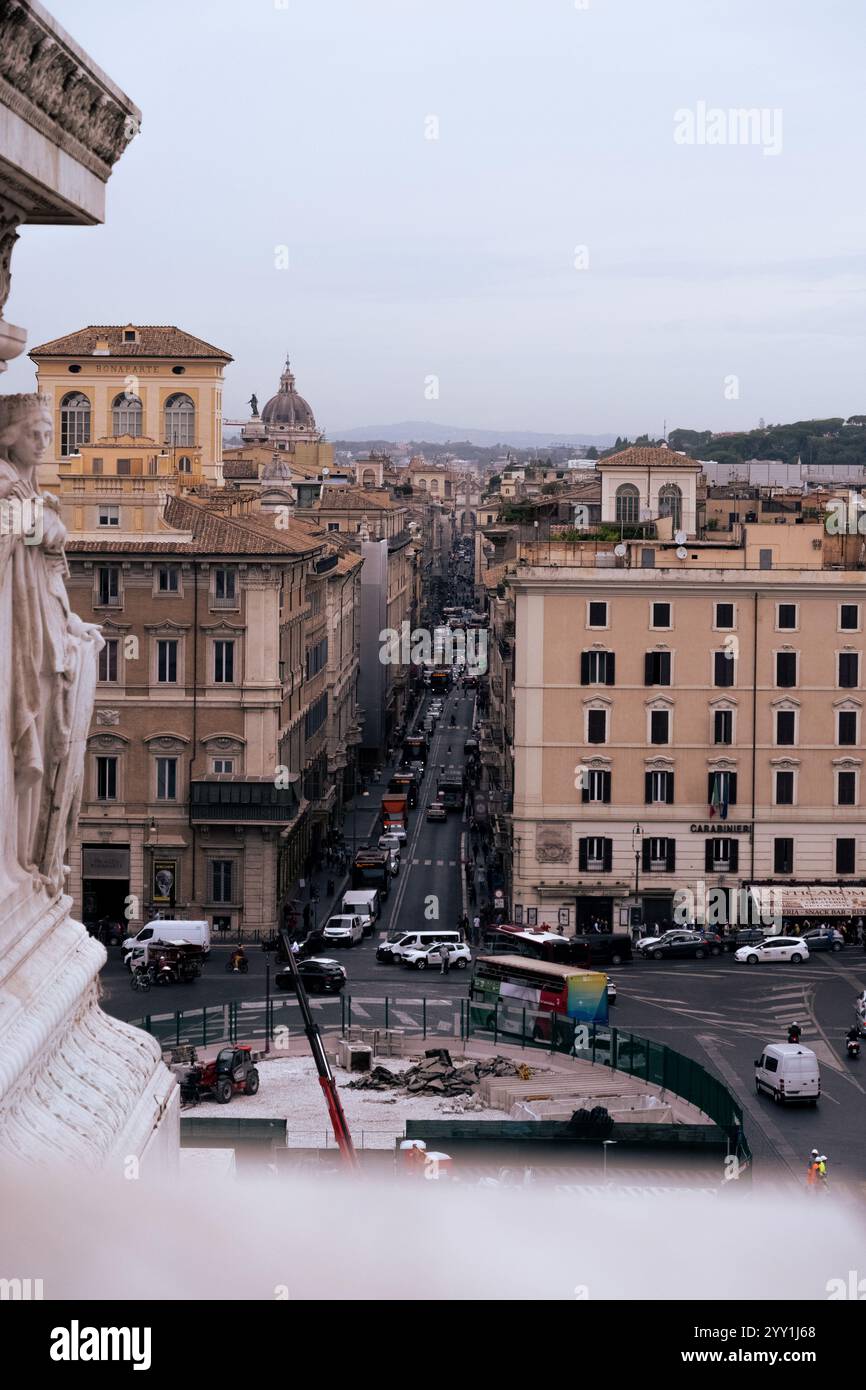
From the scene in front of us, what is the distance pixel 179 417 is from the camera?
61.1 meters

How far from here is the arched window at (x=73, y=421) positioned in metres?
59.3

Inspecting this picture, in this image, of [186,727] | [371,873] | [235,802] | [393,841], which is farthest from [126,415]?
[235,802]

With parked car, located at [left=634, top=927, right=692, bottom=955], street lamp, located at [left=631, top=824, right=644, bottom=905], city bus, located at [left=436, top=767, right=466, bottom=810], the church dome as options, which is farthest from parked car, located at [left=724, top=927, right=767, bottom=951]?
the church dome

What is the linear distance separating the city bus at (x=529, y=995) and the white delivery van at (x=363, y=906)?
7022 millimetres

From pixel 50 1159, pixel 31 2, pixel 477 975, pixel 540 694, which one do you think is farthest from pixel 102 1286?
pixel 540 694

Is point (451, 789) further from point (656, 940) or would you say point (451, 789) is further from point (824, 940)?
point (824, 940)

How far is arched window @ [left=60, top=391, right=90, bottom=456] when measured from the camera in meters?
59.3

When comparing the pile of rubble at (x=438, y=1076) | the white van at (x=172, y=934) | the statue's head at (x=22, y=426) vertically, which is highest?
the statue's head at (x=22, y=426)

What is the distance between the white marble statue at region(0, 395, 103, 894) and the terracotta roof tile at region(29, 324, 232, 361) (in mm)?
55054

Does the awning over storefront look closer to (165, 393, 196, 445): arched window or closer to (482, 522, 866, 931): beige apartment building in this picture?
(482, 522, 866, 931): beige apartment building

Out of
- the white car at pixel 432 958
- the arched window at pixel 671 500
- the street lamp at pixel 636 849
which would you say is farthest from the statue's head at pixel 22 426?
the arched window at pixel 671 500

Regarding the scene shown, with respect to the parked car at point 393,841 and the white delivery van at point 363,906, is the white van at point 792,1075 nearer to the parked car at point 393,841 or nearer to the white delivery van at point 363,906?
the white delivery van at point 363,906

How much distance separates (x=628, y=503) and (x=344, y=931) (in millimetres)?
15292
